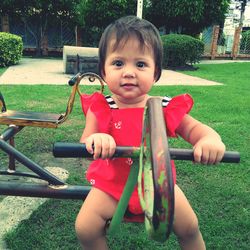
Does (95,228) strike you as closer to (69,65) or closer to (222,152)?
(222,152)

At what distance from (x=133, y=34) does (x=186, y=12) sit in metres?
19.2

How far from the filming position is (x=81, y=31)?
64.2 feet

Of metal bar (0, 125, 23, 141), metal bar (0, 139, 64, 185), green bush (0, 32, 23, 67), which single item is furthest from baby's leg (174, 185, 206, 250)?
green bush (0, 32, 23, 67)

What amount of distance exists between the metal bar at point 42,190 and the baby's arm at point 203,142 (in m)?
0.49

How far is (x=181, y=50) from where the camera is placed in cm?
1454

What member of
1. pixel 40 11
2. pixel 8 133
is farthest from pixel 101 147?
pixel 40 11

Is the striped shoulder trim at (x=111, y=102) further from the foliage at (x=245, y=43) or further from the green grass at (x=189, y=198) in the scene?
the foliage at (x=245, y=43)

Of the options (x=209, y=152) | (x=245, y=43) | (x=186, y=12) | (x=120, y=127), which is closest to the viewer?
(x=209, y=152)

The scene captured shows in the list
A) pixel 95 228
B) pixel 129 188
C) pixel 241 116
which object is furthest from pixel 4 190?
pixel 241 116

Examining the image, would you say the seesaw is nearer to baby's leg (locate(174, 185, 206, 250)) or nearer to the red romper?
the red romper

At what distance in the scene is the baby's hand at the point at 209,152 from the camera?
1050 millimetres

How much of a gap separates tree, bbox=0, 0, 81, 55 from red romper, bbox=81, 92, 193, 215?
16776mm

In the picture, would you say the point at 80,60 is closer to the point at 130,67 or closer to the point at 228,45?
the point at 130,67

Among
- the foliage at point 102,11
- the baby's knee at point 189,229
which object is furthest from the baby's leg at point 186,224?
the foliage at point 102,11
